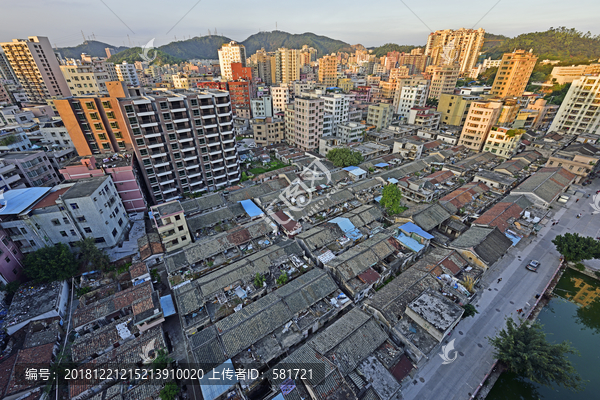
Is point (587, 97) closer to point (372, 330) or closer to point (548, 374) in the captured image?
point (548, 374)

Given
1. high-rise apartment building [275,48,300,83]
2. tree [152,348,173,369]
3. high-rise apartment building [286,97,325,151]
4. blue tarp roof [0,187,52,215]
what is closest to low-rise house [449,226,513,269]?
tree [152,348,173,369]

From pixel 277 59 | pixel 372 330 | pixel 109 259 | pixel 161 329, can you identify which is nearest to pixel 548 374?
pixel 372 330

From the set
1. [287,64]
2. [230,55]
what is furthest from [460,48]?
[230,55]

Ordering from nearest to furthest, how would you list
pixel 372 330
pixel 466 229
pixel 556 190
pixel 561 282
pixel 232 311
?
pixel 372 330, pixel 232 311, pixel 561 282, pixel 466 229, pixel 556 190

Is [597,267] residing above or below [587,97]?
below

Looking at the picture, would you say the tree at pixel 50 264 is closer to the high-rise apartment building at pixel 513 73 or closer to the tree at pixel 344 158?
the tree at pixel 344 158

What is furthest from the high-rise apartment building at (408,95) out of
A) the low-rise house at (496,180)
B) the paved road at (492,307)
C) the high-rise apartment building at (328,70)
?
the paved road at (492,307)

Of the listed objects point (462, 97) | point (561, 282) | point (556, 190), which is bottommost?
point (561, 282)
